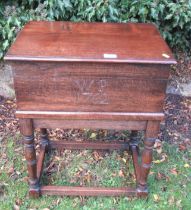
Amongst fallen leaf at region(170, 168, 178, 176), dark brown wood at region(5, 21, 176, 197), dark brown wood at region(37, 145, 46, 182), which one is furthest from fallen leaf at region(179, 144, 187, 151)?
dark brown wood at region(37, 145, 46, 182)

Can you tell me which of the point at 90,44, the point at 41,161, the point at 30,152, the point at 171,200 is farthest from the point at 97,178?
the point at 90,44

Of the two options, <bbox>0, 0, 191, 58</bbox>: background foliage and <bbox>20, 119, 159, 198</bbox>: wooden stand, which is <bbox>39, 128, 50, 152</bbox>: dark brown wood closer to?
<bbox>20, 119, 159, 198</bbox>: wooden stand

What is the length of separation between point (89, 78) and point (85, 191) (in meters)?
0.87

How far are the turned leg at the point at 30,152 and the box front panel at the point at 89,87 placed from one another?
126mm

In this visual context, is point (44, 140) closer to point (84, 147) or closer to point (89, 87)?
point (84, 147)

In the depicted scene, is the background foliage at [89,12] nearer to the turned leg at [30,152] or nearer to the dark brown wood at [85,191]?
the turned leg at [30,152]

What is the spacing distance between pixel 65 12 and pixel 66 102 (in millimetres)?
1447

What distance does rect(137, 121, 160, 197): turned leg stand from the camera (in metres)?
1.66

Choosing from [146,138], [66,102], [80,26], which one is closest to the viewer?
[66,102]

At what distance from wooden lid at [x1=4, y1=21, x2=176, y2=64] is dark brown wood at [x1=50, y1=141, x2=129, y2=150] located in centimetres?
98

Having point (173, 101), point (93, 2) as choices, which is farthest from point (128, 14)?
point (173, 101)

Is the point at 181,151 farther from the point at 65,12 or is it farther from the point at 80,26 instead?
the point at 65,12

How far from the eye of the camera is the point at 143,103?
5.11ft

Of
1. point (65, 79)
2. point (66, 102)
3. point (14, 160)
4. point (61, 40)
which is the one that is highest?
point (61, 40)
